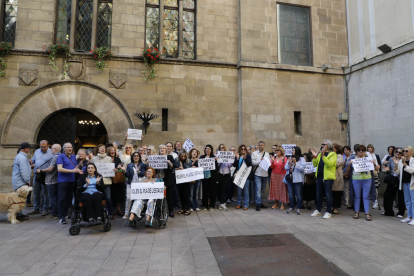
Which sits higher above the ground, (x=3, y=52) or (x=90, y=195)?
(x=3, y=52)

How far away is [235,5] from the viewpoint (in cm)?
1142

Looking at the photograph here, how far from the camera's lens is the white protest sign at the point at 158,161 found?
6613 millimetres

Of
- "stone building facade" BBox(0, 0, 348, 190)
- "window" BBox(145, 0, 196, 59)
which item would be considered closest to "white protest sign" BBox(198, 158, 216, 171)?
"stone building facade" BBox(0, 0, 348, 190)

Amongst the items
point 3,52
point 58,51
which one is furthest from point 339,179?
point 3,52

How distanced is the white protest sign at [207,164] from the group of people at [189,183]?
20cm

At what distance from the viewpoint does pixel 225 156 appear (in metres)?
7.80

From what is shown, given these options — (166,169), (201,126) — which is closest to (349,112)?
(201,126)

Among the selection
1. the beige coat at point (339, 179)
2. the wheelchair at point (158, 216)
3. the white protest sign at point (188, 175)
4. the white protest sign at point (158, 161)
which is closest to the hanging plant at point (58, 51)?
the white protest sign at point (158, 161)

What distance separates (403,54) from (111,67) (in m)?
11.0

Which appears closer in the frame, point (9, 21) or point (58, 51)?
point (58, 51)

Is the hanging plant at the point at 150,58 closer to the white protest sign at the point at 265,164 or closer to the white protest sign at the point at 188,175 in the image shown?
the white protest sign at the point at 188,175

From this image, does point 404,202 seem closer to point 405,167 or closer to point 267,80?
point 405,167

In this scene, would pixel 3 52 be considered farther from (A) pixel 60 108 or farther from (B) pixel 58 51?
(A) pixel 60 108

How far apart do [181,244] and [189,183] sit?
286 cm
